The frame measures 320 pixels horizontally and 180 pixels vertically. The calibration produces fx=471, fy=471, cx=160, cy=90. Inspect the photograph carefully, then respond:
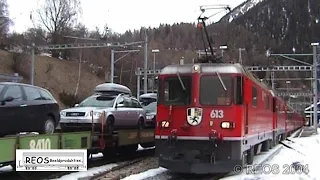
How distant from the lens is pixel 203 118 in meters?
12.2

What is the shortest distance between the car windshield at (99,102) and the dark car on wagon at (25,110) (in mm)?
2495

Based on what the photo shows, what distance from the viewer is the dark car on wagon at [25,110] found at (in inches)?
422

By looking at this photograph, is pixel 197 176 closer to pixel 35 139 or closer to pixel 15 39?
pixel 35 139

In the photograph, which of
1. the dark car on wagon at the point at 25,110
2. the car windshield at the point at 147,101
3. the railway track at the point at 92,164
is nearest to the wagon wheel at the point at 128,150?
the railway track at the point at 92,164

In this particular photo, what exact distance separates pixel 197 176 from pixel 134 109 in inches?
175

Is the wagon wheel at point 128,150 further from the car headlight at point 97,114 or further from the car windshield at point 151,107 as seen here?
the car headlight at point 97,114

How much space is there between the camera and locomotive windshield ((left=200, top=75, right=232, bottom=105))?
1222 cm

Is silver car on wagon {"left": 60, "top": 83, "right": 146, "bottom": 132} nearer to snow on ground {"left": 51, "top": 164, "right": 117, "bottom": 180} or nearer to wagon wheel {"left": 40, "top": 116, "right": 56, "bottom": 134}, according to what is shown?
snow on ground {"left": 51, "top": 164, "right": 117, "bottom": 180}

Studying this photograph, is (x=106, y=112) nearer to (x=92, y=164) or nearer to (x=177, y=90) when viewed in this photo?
(x=92, y=164)

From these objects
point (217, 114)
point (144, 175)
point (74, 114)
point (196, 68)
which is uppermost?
point (196, 68)

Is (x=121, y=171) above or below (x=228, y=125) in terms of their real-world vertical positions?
below

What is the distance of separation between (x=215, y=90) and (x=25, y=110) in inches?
191

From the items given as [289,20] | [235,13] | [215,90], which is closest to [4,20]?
[235,13]

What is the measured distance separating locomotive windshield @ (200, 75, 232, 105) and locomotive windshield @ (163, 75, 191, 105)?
38 cm
